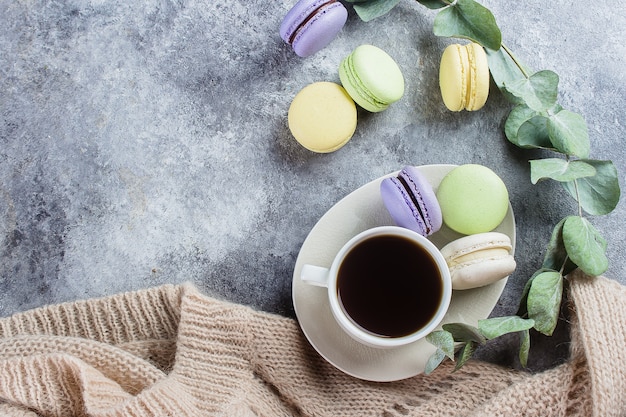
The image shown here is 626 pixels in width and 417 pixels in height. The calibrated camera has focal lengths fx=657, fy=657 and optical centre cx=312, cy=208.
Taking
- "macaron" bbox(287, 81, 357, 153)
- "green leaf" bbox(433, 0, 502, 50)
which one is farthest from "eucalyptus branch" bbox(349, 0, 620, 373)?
"macaron" bbox(287, 81, 357, 153)

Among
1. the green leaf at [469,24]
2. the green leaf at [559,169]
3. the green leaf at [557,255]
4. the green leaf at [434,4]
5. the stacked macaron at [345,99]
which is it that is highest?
the green leaf at [434,4]

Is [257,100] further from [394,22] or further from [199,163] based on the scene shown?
[394,22]

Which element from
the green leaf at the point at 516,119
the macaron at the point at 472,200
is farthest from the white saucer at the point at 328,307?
the green leaf at the point at 516,119

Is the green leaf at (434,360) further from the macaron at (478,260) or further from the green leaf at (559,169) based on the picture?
the green leaf at (559,169)

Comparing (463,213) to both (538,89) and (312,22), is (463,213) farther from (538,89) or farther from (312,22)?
(312,22)

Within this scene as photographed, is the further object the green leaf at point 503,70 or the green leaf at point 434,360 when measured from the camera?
the green leaf at point 503,70

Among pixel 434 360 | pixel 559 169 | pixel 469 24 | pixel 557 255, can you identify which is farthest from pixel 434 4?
pixel 434 360

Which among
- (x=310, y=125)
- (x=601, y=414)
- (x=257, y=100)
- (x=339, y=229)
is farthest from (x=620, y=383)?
(x=257, y=100)

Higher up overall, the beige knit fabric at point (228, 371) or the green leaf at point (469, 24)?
the green leaf at point (469, 24)
